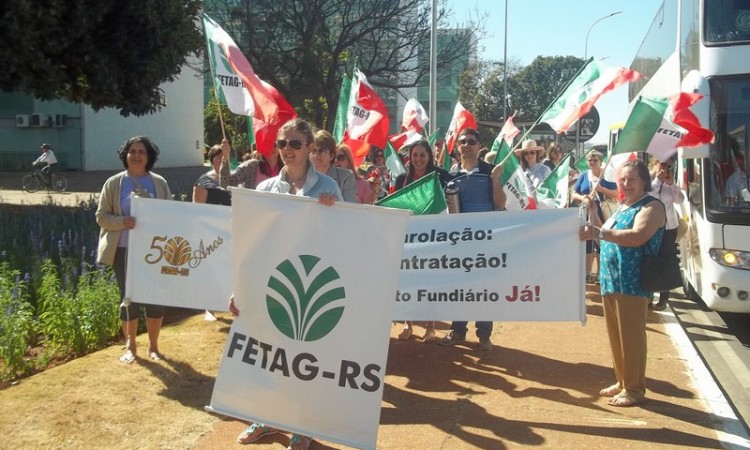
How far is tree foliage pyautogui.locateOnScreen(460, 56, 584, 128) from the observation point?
206 feet

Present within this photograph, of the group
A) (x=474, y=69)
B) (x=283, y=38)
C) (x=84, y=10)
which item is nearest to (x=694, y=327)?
(x=84, y=10)

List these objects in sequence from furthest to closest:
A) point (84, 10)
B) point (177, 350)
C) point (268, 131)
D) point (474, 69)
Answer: point (474, 69)
point (84, 10)
point (268, 131)
point (177, 350)

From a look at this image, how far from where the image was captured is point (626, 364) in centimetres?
573

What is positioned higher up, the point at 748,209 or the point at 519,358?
the point at 748,209

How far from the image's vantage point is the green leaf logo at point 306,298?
4.40m

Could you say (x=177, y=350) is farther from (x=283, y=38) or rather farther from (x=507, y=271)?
(x=283, y=38)

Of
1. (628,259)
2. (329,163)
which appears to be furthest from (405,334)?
(628,259)

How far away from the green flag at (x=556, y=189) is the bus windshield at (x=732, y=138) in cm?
187

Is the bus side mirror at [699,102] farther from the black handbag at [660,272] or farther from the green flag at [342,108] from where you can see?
the green flag at [342,108]

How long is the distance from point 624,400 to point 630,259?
1007 mm

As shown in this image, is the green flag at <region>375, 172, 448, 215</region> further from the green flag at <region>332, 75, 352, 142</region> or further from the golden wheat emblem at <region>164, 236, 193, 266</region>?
the green flag at <region>332, 75, 352, 142</region>

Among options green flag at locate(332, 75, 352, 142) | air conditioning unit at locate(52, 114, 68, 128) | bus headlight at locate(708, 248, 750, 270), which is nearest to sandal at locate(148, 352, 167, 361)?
green flag at locate(332, 75, 352, 142)

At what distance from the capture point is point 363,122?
34.4 ft

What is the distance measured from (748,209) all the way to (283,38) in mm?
23842
